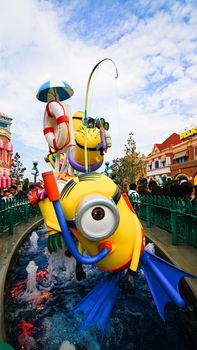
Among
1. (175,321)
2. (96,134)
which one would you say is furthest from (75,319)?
(96,134)

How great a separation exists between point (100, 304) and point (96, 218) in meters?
0.90

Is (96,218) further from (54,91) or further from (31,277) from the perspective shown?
(54,91)

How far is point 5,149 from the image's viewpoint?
25.2m

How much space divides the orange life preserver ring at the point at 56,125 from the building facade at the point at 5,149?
21021 mm

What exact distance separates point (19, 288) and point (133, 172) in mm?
25377

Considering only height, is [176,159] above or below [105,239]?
above

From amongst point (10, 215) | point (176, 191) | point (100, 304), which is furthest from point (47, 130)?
point (176, 191)

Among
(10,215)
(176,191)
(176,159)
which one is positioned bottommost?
(10,215)

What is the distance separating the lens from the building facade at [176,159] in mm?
27453

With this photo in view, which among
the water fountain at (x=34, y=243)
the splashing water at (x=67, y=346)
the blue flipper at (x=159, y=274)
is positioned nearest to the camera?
the blue flipper at (x=159, y=274)

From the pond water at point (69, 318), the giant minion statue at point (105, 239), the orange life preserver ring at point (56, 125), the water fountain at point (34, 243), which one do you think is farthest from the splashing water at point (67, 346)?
the water fountain at point (34, 243)

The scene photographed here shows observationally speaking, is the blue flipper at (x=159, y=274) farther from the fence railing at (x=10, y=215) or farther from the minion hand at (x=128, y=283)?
the fence railing at (x=10, y=215)

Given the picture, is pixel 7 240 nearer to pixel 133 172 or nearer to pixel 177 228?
pixel 177 228

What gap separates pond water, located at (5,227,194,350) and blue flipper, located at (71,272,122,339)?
18.4 inches
